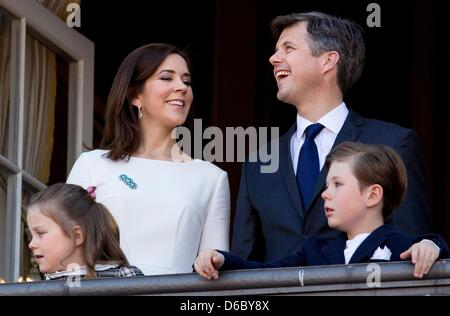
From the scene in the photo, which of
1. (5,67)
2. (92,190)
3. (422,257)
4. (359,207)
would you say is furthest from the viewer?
(5,67)

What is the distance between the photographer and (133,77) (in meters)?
5.69

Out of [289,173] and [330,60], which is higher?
[330,60]

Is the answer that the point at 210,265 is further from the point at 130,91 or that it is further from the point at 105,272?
the point at 130,91

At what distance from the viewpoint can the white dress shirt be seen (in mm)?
5328

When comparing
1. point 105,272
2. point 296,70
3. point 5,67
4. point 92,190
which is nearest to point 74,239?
point 105,272

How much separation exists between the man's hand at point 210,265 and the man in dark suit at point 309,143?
28.2 inches

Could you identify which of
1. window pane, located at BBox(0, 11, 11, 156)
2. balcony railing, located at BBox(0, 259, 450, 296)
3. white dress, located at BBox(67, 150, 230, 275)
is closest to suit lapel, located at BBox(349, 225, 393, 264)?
balcony railing, located at BBox(0, 259, 450, 296)

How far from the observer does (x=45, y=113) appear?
21.9 feet

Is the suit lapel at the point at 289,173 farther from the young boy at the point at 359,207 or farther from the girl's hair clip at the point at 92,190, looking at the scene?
the girl's hair clip at the point at 92,190

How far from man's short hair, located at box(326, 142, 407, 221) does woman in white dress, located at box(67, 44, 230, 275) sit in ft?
2.87

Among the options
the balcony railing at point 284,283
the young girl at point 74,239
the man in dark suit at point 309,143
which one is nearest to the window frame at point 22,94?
the man in dark suit at point 309,143

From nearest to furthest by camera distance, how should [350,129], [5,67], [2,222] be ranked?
[350,129], [2,222], [5,67]

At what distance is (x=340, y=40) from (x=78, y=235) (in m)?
1.20

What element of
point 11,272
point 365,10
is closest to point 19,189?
point 11,272
